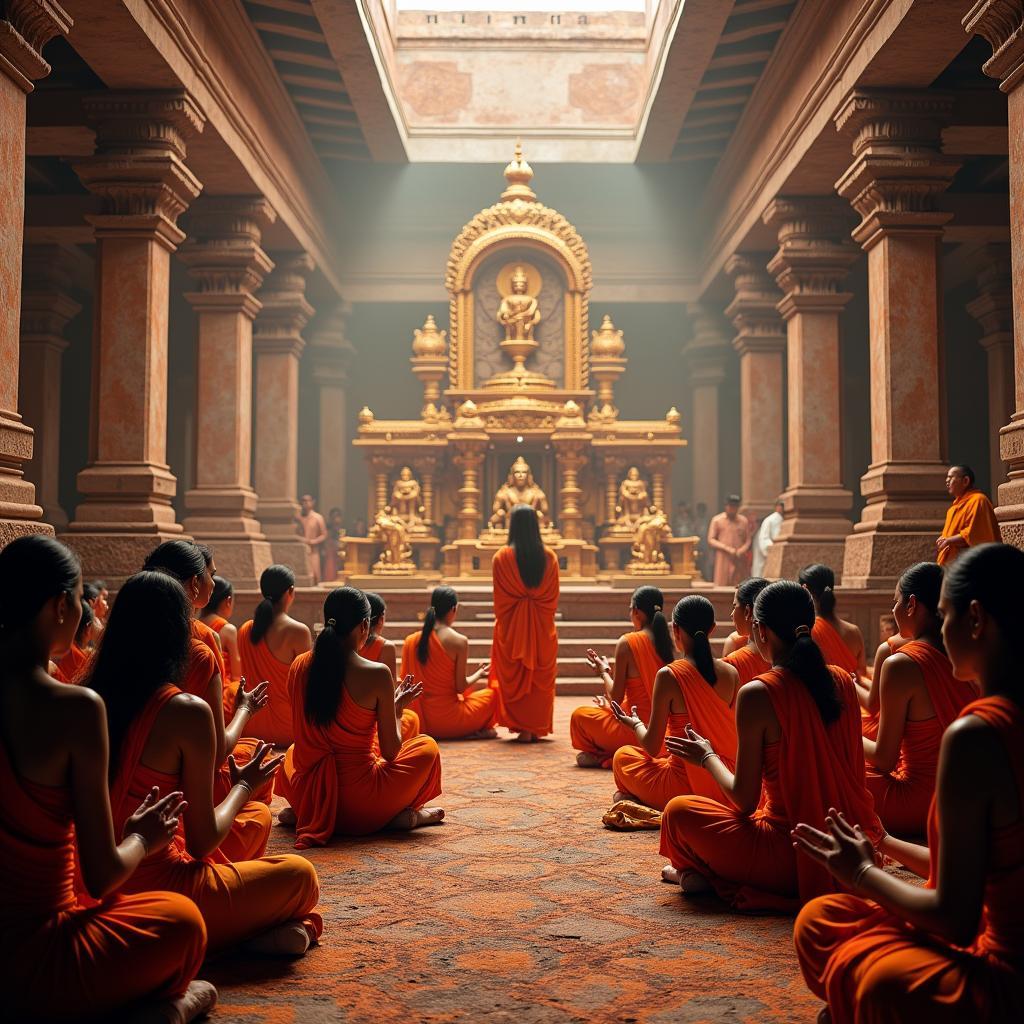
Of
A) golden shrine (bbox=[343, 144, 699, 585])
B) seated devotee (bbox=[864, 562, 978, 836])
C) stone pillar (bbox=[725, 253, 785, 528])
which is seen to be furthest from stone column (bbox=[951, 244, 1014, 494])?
seated devotee (bbox=[864, 562, 978, 836])

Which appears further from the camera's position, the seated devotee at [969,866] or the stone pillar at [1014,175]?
the stone pillar at [1014,175]

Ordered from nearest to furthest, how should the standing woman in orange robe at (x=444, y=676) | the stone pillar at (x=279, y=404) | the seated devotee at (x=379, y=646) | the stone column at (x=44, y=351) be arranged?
the seated devotee at (x=379, y=646) < the standing woman in orange robe at (x=444, y=676) < the stone column at (x=44, y=351) < the stone pillar at (x=279, y=404)

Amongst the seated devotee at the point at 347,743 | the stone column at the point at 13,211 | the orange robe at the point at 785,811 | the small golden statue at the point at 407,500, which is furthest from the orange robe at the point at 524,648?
the small golden statue at the point at 407,500

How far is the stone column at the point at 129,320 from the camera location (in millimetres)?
9391

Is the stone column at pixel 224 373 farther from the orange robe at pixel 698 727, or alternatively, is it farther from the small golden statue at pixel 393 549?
the orange robe at pixel 698 727

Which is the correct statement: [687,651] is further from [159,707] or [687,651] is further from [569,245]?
[569,245]

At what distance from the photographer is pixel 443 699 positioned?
788 centimetres

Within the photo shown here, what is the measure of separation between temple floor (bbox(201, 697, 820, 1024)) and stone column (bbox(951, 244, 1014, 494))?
1139 cm

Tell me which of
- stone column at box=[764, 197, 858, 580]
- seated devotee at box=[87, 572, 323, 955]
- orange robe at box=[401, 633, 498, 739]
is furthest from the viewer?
stone column at box=[764, 197, 858, 580]

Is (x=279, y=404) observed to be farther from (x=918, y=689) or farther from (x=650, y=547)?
(x=918, y=689)

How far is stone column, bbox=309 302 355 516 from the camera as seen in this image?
1864 centimetres

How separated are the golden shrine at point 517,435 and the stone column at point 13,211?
284 inches

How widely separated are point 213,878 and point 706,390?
16372 mm

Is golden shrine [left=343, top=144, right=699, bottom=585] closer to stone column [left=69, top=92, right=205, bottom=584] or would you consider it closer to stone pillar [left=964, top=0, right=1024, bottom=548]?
stone column [left=69, top=92, right=205, bottom=584]
